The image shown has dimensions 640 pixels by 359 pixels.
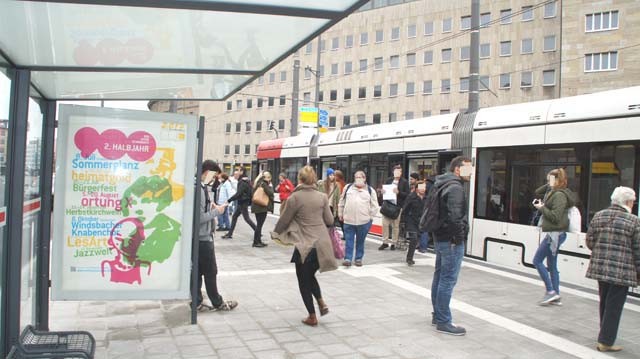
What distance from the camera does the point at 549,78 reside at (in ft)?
153

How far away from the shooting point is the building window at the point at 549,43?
1827 inches

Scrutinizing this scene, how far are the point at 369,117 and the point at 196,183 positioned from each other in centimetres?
5387

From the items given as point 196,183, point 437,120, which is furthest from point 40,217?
point 437,120

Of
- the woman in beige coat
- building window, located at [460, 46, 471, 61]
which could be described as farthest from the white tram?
building window, located at [460, 46, 471, 61]

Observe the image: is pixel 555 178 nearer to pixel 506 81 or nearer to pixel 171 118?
pixel 171 118

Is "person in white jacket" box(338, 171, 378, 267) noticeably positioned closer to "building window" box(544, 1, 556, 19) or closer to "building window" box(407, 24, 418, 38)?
"building window" box(544, 1, 556, 19)

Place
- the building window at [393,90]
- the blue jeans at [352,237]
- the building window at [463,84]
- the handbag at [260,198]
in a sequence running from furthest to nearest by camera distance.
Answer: the building window at [393,90]
the building window at [463,84]
the handbag at [260,198]
the blue jeans at [352,237]

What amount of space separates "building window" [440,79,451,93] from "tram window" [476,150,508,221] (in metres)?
43.3

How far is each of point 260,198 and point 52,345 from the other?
287 inches

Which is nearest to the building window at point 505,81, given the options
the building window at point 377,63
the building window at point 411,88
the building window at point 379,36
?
the building window at point 411,88

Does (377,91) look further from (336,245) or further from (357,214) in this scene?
(336,245)

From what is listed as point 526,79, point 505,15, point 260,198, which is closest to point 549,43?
point 526,79

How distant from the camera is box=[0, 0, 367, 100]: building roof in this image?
3.14m

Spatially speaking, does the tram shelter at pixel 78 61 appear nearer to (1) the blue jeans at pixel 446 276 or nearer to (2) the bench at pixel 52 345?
(2) the bench at pixel 52 345
